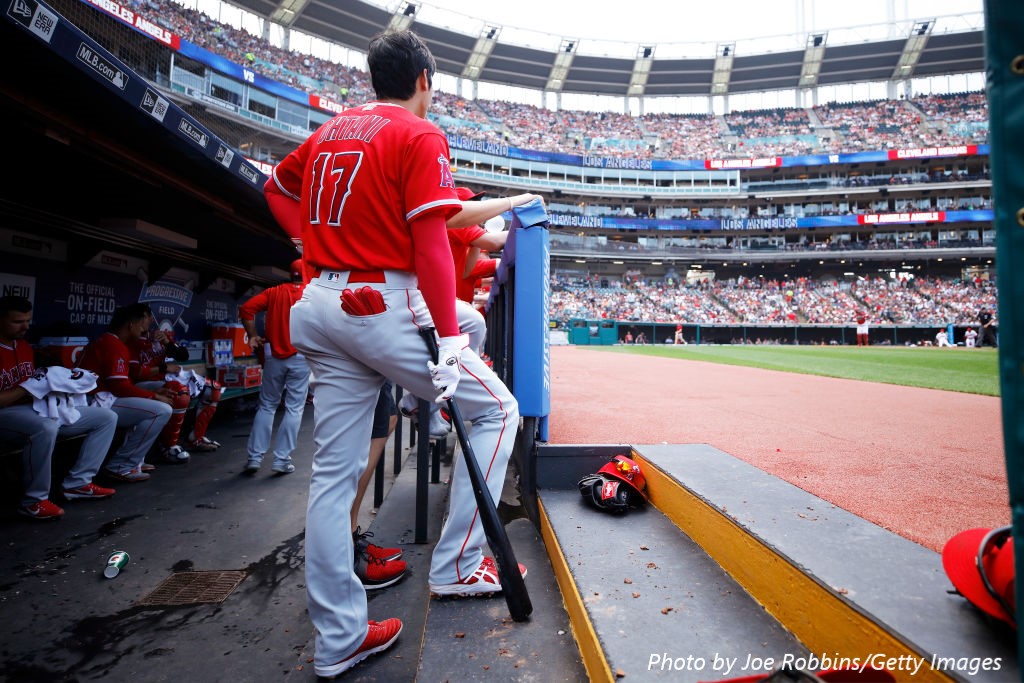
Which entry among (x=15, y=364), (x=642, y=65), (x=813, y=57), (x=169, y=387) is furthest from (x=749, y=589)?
(x=813, y=57)

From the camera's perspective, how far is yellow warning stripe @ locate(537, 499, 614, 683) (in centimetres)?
116

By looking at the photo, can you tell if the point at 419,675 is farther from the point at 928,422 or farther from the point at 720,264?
the point at 720,264

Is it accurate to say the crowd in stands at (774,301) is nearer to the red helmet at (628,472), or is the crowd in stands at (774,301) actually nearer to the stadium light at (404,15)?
the stadium light at (404,15)

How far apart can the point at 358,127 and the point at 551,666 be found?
5.77 ft

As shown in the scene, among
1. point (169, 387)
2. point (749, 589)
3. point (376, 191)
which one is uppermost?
point (376, 191)

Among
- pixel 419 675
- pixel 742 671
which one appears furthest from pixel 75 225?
pixel 742 671

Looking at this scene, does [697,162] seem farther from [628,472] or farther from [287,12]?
[628,472]

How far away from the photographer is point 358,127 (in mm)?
1580

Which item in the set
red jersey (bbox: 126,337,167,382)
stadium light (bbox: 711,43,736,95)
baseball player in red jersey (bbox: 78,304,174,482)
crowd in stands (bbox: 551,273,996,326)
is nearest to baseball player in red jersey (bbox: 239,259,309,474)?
baseball player in red jersey (bbox: 78,304,174,482)

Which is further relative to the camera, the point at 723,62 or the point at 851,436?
the point at 723,62

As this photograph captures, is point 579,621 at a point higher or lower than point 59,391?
lower

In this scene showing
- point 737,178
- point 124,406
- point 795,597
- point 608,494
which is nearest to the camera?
point 795,597

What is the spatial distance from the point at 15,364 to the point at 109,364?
2.13ft

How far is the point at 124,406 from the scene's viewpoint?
3.95 metres
